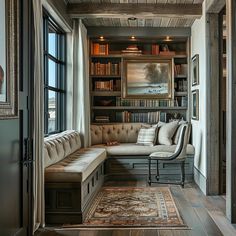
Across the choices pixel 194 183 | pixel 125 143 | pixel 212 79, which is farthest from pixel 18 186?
pixel 125 143

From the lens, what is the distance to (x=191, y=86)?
→ 7.20 metres

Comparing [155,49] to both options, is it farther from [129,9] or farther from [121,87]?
[129,9]

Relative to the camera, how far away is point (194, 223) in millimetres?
4035

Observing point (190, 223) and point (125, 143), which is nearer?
point (190, 223)

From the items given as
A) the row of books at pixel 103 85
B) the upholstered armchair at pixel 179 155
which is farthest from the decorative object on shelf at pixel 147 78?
the upholstered armchair at pixel 179 155

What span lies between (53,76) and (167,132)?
2.35 meters

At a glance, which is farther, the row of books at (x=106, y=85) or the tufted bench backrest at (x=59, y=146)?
the row of books at (x=106, y=85)

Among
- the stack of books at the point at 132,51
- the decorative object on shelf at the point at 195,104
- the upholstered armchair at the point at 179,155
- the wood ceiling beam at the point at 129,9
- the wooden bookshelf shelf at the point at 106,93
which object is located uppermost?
the wood ceiling beam at the point at 129,9

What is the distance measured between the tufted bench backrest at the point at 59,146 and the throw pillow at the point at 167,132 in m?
1.59

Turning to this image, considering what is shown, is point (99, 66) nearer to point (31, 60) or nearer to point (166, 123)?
point (166, 123)

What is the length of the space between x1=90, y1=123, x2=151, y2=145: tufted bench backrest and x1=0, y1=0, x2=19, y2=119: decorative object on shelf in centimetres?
462

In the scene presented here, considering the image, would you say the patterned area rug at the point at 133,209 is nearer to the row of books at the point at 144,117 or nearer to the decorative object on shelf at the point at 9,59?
the decorative object on shelf at the point at 9,59

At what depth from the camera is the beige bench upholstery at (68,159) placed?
4070 mm

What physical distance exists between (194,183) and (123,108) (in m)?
2.17
